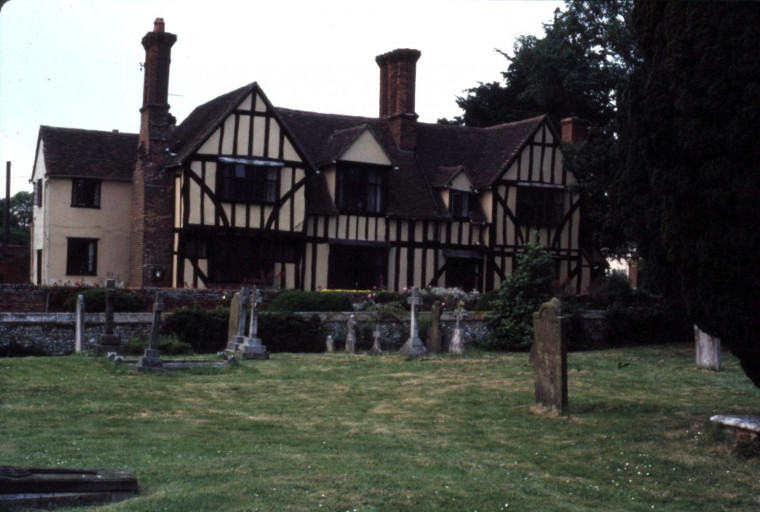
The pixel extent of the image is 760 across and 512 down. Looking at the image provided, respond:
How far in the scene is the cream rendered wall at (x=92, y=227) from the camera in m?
35.3

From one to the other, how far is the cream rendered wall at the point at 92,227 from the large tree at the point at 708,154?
2772 centimetres

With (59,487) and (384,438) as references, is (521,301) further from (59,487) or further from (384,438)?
(59,487)

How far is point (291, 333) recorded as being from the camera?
25297 mm

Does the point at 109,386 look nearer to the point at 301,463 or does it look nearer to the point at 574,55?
the point at 301,463

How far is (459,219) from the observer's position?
123ft

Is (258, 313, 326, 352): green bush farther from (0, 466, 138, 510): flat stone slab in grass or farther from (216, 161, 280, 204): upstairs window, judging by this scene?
(0, 466, 138, 510): flat stone slab in grass

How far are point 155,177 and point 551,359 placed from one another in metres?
24.0

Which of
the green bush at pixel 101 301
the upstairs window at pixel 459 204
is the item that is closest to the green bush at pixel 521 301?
the upstairs window at pixel 459 204

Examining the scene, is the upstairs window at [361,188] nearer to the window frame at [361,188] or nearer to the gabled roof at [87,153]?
the window frame at [361,188]

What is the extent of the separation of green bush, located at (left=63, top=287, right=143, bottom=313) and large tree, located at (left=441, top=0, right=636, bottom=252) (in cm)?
1469

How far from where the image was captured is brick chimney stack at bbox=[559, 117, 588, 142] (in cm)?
3738

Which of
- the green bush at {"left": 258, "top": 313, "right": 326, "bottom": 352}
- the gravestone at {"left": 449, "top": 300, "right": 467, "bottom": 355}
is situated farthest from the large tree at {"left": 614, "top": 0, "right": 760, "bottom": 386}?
the green bush at {"left": 258, "top": 313, "right": 326, "bottom": 352}

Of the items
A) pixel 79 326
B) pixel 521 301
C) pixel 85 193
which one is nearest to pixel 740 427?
pixel 79 326

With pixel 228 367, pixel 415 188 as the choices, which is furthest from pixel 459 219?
pixel 228 367
